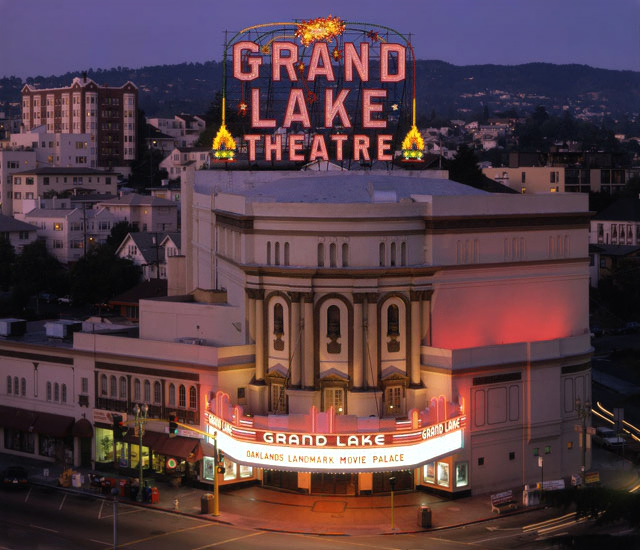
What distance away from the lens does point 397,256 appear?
78.0 metres

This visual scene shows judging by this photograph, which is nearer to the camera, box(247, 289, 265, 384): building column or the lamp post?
box(247, 289, 265, 384): building column

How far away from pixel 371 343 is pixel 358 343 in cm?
86

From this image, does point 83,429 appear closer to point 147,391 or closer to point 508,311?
point 147,391

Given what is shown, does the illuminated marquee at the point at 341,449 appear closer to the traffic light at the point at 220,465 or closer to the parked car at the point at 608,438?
the traffic light at the point at 220,465

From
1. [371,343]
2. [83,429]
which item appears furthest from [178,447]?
[371,343]

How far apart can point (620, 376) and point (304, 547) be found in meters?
59.8

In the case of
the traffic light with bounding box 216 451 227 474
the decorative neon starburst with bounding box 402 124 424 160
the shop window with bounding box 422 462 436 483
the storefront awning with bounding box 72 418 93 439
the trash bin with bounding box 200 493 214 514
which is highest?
the decorative neon starburst with bounding box 402 124 424 160

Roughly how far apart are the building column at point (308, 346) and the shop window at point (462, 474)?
973cm

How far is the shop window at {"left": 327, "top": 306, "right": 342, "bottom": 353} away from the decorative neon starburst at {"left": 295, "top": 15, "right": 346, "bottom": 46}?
32.9 m

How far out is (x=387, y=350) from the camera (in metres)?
78.0

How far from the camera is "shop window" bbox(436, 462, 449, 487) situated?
250ft

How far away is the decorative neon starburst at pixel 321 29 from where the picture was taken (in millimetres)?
103000

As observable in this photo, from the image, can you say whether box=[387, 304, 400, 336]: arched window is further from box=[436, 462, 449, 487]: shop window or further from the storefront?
the storefront

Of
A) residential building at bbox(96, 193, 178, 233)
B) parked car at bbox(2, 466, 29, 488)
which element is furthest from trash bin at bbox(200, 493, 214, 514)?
residential building at bbox(96, 193, 178, 233)
